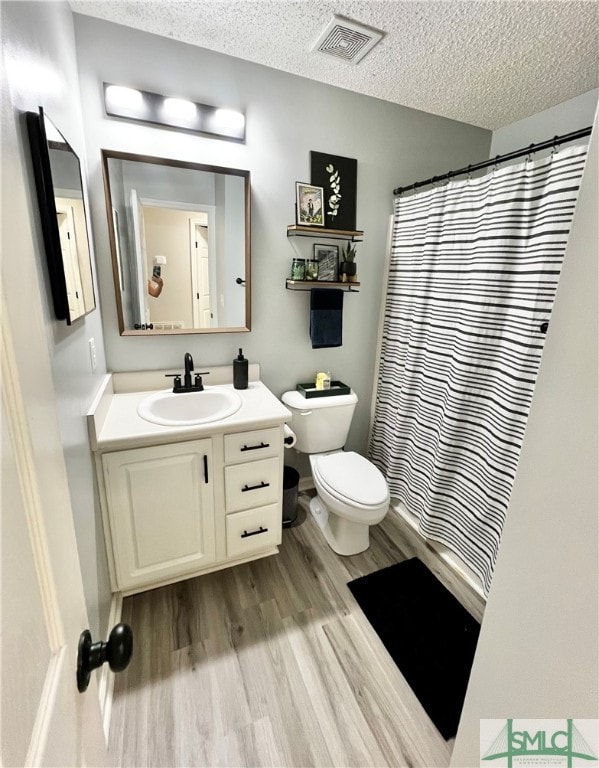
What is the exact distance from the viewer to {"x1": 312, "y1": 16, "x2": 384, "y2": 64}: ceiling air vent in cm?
136

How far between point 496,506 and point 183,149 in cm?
218

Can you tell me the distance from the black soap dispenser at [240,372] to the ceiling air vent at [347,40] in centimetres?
140

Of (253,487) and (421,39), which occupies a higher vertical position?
(421,39)

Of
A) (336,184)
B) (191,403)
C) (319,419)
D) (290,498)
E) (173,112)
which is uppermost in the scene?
(173,112)

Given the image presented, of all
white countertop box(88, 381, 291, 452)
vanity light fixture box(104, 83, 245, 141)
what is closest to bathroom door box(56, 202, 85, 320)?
white countertop box(88, 381, 291, 452)

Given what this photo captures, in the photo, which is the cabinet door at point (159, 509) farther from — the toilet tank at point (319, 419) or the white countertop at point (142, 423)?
the toilet tank at point (319, 419)

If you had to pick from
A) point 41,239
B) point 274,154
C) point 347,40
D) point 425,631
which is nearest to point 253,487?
point 425,631

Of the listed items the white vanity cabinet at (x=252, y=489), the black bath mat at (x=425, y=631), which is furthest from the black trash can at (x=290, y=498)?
the black bath mat at (x=425, y=631)

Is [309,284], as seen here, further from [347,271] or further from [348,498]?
[348,498]

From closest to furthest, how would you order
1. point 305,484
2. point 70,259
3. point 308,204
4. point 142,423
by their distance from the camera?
point 70,259, point 142,423, point 308,204, point 305,484

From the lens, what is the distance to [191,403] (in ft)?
5.80

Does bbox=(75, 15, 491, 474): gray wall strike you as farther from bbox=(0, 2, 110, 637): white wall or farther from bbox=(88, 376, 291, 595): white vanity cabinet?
bbox=(88, 376, 291, 595): white vanity cabinet

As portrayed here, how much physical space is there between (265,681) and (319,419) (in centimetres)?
118

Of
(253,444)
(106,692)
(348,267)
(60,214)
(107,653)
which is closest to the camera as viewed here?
(107,653)
